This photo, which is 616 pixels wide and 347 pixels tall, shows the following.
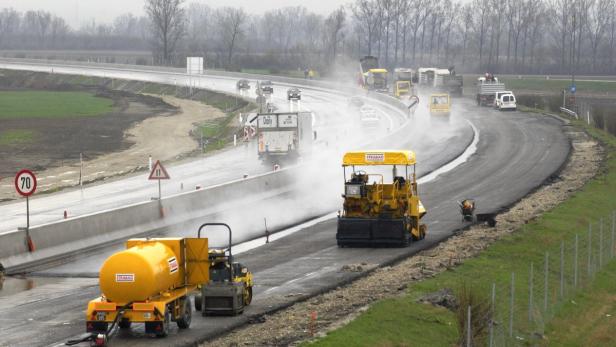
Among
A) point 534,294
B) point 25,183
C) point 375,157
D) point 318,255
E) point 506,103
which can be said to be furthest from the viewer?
point 506,103

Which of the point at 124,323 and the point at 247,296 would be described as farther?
the point at 247,296

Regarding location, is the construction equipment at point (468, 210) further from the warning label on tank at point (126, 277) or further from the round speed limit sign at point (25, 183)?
the warning label on tank at point (126, 277)

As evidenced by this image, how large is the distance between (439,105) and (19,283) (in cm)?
6036

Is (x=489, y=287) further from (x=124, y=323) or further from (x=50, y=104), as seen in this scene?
(x=50, y=104)

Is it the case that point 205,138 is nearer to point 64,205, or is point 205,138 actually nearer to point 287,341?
point 64,205

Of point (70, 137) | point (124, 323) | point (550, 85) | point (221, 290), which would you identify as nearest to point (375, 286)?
point (221, 290)

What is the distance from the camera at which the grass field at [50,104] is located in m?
100

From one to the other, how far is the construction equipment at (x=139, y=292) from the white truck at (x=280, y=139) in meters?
38.0

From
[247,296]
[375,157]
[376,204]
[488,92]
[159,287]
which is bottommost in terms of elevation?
[247,296]

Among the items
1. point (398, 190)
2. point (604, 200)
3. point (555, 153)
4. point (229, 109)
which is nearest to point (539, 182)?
point (604, 200)

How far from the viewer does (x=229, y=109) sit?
108500 millimetres

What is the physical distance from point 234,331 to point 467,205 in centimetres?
1808

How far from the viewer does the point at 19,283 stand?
1053 inches

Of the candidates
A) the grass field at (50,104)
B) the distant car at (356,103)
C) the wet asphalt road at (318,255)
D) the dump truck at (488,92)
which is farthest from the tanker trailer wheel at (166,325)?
the dump truck at (488,92)
